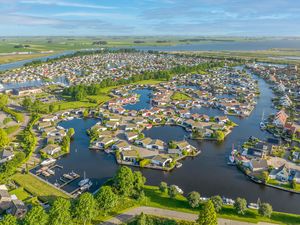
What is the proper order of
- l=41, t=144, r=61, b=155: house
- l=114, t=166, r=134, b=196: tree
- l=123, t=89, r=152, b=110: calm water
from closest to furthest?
l=114, t=166, r=134, b=196: tree, l=41, t=144, r=61, b=155: house, l=123, t=89, r=152, b=110: calm water

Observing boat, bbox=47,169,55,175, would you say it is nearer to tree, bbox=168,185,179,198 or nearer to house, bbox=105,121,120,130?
tree, bbox=168,185,179,198

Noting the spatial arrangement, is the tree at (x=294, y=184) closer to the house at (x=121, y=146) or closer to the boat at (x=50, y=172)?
the house at (x=121, y=146)

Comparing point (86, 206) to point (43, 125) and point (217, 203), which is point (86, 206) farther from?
point (43, 125)

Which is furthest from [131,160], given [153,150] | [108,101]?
[108,101]

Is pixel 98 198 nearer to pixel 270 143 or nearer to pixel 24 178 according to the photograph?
pixel 24 178

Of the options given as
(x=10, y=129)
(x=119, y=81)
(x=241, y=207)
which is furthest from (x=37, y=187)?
(x=119, y=81)

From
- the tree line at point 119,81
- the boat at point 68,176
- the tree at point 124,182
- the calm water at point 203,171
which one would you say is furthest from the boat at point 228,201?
the tree line at point 119,81

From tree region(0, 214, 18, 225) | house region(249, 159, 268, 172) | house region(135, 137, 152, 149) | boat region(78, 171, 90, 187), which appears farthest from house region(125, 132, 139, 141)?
tree region(0, 214, 18, 225)
